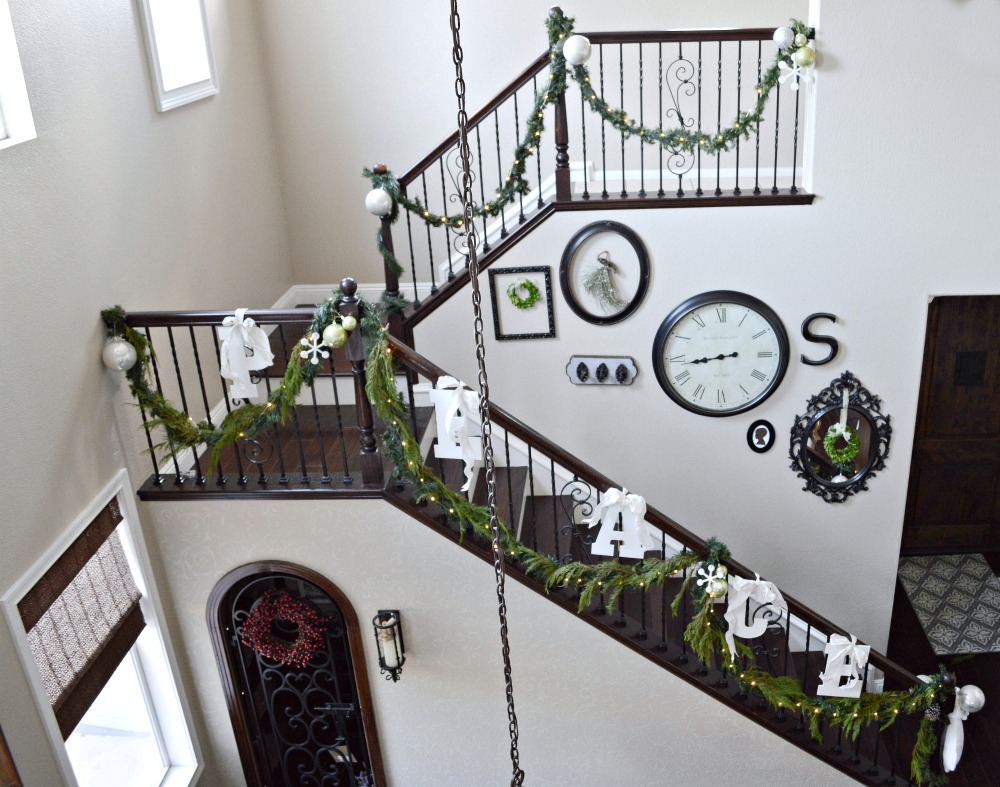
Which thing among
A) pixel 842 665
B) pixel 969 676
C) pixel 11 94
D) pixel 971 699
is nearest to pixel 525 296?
pixel 842 665

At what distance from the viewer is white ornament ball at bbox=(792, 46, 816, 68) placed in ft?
18.4

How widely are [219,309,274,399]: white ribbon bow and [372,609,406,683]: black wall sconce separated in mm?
1336

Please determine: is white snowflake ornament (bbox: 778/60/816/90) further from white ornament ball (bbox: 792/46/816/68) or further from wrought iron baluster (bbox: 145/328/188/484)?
wrought iron baluster (bbox: 145/328/188/484)

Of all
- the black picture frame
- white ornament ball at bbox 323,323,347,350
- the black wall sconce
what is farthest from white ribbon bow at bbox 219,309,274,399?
the black picture frame

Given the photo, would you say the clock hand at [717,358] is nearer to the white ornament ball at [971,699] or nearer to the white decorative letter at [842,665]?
the white decorative letter at [842,665]

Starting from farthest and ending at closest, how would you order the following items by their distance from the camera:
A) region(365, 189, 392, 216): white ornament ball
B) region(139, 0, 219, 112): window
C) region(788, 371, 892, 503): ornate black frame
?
region(788, 371, 892, 503): ornate black frame, region(365, 189, 392, 216): white ornament ball, region(139, 0, 219, 112): window

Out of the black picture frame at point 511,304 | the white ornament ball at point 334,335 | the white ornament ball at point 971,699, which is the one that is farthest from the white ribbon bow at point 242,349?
the white ornament ball at point 971,699

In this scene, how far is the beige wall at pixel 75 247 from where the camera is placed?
13.6ft

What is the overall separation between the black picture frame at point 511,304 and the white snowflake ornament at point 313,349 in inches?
77.0

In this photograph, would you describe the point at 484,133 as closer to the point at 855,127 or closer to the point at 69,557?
the point at 855,127

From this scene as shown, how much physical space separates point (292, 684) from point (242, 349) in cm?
199

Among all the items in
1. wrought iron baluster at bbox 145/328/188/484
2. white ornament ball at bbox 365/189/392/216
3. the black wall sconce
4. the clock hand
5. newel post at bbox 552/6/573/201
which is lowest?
the black wall sconce

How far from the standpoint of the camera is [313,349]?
182 inches

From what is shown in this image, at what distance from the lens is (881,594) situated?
22.4ft
